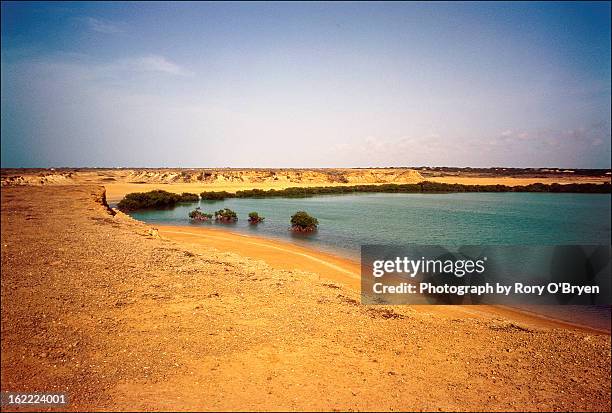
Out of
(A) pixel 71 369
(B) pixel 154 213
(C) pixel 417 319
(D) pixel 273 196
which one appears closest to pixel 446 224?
(C) pixel 417 319

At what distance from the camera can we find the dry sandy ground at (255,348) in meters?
5.16

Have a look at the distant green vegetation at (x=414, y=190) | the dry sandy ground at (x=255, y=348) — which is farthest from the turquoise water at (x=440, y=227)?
the dry sandy ground at (x=255, y=348)

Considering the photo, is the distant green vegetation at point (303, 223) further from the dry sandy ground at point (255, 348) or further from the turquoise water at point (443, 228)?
the dry sandy ground at point (255, 348)

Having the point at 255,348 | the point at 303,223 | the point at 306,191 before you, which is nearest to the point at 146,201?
the point at 303,223

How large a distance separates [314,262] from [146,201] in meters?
32.6

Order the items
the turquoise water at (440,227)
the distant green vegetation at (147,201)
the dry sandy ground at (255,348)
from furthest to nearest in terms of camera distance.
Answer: the distant green vegetation at (147,201)
the turquoise water at (440,227)
the dry sandy ground at (255,348)

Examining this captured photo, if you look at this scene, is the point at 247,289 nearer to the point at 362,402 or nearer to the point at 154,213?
the point at 362,402

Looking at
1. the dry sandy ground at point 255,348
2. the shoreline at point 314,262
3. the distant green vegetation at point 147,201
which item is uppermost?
the distant green vegetation at point 147,201

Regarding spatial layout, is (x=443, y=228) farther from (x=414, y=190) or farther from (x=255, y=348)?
(x=414, y=190)

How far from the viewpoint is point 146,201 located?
135ft

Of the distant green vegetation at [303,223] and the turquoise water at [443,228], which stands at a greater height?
the distant green vegetation at [303,223]

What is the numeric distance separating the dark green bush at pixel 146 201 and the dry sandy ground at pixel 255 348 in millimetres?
Answer: 30616

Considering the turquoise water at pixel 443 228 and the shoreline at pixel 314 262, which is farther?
the turquoise water at pixel 443 228

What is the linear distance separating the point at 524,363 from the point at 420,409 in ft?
9.09
